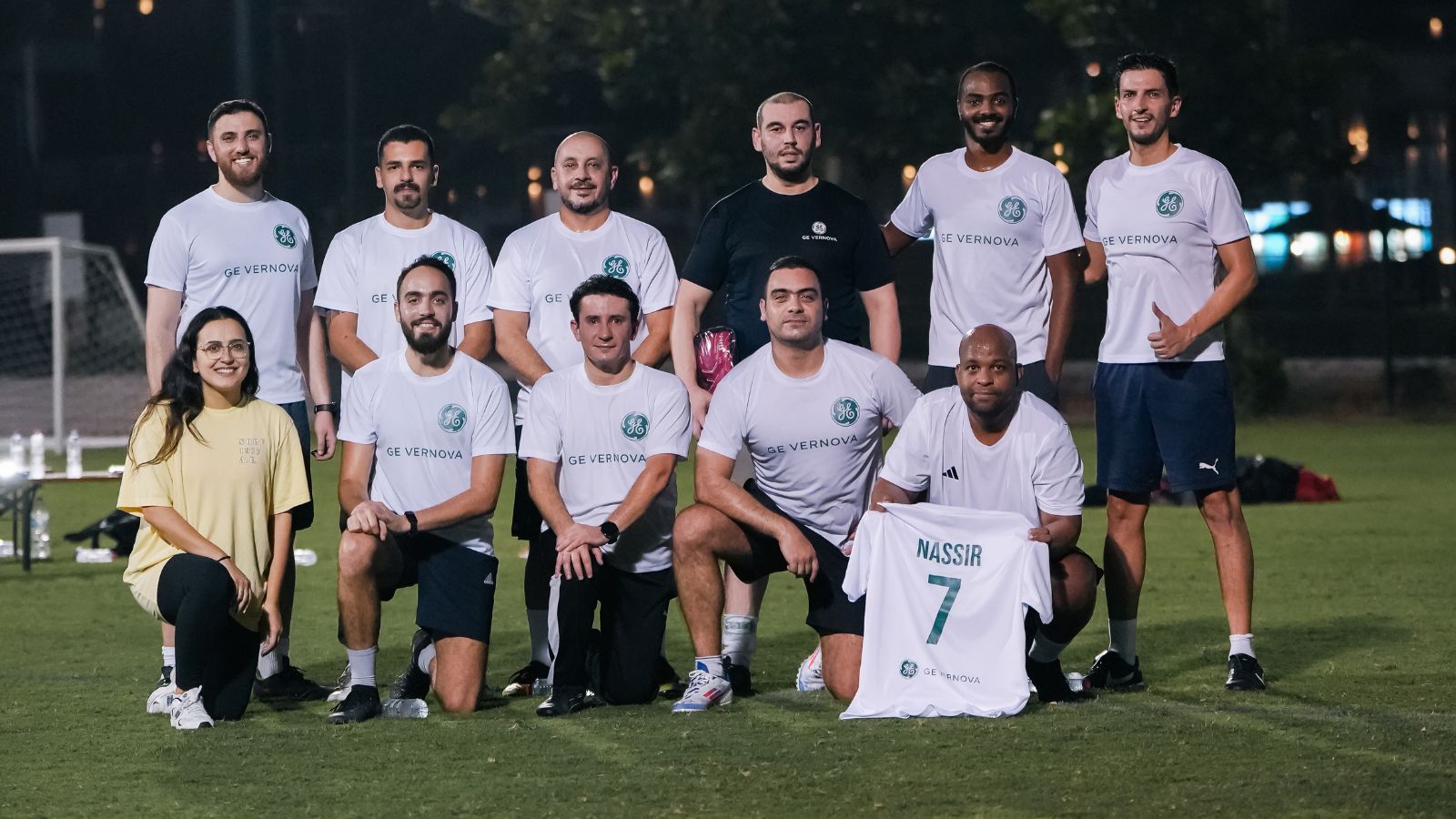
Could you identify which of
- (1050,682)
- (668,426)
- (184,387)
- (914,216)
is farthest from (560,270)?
(1050,682)

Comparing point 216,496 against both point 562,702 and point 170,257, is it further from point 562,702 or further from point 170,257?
point 562,702

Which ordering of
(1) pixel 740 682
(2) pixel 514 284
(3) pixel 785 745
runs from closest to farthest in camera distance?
(3) pixel 785 745 < (1) pixel 740 682 < (2) pixel 514 284

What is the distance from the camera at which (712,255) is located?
21.4 ft

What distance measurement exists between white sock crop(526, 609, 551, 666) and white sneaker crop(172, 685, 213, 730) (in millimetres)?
1198

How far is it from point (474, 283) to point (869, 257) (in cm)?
137

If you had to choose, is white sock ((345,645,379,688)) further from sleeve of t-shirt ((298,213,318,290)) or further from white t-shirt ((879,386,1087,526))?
white t-shirt ((879,386,1087,526))


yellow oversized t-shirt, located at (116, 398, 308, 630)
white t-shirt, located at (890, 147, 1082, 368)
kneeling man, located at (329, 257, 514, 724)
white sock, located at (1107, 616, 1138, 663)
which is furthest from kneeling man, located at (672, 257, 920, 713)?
yellow oversized t-shirt, located at (116, 398, 308, 630)

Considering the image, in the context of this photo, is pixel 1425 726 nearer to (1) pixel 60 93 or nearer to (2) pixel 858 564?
(2) pixel 858 564

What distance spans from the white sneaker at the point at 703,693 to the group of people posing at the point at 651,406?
0.6 inches

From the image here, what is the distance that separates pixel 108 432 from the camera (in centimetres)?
2150

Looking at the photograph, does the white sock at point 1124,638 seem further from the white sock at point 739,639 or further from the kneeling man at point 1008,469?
the white sock at point 739,639

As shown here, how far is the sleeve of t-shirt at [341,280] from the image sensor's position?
6648 millimetres

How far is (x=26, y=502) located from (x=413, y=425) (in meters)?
4.38

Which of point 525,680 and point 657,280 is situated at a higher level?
point 657,280
